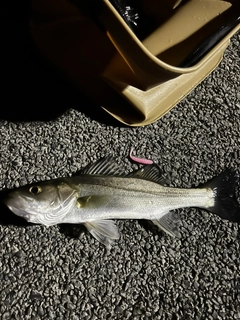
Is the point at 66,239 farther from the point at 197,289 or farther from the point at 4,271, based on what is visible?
the point at 197,289

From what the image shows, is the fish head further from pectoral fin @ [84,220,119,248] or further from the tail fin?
the tail fin

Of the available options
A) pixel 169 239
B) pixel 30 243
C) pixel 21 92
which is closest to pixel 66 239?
pixel 30 243

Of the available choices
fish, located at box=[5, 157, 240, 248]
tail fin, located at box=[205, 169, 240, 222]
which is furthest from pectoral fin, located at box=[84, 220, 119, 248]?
tail fin, located at box=[205, 169, 240, 222]

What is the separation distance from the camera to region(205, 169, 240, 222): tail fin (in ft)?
3.20

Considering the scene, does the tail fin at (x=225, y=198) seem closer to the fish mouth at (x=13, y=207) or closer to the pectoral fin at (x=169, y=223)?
the pectoral fin at (x=169, y=223)

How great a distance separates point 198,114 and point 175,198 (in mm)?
245

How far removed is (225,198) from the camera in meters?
0.98

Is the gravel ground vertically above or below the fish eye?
below

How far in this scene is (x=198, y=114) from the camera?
110cm

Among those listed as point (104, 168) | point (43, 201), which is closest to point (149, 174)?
point (104, 168)

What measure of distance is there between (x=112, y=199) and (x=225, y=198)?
0.24 meters

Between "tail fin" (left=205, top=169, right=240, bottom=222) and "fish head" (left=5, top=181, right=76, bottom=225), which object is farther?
"tail fin" (left=205, top=169, right=240, bottom=222)

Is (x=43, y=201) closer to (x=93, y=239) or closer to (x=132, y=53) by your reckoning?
(x=93, y=239)

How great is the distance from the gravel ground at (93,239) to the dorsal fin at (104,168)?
0.10 ft
